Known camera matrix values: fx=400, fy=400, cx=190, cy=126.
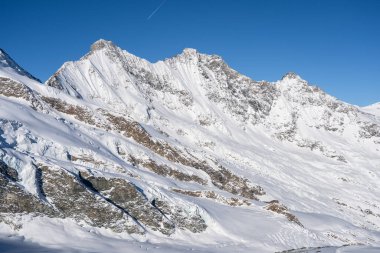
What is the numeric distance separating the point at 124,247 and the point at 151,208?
931 cm

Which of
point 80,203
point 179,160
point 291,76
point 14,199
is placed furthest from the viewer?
point 291,76

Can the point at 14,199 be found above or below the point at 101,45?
below

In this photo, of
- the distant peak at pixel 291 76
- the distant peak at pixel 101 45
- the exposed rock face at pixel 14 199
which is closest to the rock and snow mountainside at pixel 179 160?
the exposed rock face at pixel 14 199

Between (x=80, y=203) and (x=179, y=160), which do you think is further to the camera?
(x=179, y=160)

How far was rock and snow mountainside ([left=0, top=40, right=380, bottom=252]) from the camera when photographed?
38469mm

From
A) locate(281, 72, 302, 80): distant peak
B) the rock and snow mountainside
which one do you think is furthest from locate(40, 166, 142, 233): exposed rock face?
locate(281, 72, 302, 80): distant peak

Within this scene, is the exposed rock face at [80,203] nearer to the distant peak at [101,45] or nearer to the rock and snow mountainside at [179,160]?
the rock and snow mountainside at [179,160]

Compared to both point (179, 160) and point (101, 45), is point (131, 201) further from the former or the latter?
point (101, 45)

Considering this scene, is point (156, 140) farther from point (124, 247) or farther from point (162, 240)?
point (124, 247)

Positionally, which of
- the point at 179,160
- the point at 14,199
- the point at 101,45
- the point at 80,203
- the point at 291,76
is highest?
the point at 291,76

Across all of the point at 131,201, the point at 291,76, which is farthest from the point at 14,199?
the point at 291,76

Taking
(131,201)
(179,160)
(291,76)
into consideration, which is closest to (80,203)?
(131,201)

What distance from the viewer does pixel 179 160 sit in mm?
73188

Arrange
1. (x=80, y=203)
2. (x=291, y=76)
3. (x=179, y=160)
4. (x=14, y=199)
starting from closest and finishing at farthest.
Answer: (x=14, y=199) < (x=80, y=203) < (x=179, y=160) < (x=291, y=76)
